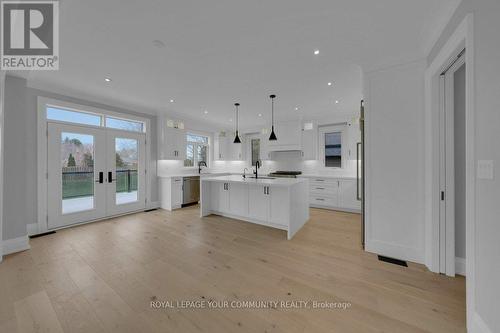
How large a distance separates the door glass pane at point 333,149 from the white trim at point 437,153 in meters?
3.50

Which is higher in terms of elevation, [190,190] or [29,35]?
[29,35]

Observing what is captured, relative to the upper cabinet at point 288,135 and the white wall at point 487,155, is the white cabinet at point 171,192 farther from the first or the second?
the white wall at point 487,155

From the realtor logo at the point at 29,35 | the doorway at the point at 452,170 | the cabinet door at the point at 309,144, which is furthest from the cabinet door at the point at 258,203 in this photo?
the realtor logo at the point at 29,35

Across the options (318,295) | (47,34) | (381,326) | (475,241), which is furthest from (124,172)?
(475,241)

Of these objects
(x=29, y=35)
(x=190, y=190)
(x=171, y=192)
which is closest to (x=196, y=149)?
(x=190, y=190)

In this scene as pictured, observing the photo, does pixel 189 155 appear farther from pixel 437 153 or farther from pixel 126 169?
pixel 437 153

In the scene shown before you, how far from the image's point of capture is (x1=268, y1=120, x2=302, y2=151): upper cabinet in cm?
604

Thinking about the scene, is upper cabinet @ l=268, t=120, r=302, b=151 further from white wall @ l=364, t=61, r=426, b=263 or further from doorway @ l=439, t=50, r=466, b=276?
doorway @ l=439, t=50, r=466, b=276

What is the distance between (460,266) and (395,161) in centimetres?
135

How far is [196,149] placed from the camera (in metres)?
6.77

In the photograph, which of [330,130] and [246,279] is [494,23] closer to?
[246,279]

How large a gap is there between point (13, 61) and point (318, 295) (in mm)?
4767

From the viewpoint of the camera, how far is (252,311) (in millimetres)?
1620

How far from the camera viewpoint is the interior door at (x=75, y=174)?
3596 millimetres
